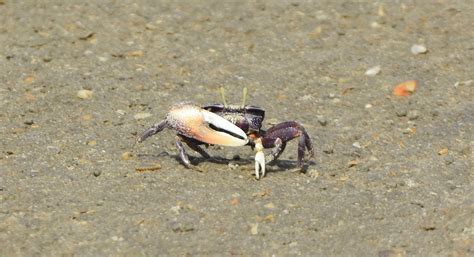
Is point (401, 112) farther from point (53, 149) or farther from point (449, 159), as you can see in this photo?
point (53, 149)

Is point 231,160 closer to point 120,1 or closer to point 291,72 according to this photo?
point 291,72

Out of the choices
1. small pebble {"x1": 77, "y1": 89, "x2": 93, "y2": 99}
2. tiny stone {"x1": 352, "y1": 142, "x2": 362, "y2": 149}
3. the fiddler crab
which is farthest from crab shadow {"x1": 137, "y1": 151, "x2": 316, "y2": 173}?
small pebble {"x1": 77, "y1": 89, "x2": 93, "y2": 99}

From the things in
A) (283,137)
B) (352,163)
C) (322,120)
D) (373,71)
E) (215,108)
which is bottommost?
(373,71)

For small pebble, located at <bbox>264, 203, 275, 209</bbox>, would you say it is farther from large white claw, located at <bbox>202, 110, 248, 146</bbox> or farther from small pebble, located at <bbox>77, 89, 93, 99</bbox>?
small pebble, located at <bbox>77, 89, 93, 99</bbox>

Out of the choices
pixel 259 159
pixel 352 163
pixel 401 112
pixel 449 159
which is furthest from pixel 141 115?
pixel 449 159

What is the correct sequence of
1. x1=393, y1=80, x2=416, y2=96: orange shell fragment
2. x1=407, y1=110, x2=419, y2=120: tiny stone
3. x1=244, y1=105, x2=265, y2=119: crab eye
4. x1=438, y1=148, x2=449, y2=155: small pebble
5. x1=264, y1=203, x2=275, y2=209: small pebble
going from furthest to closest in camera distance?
x1=393, y1=80, x2=416, y2=96: orange shell fragment, x1=407, y1=110, x2=419, y2=120: tiny stone, x1=438, y1=148, x2=449, y2=155: small pebble, x1=244, y1=105, x2=265, y2=119: crab eye, x1=264, y1=203, x2=275, y2=209: small pebble

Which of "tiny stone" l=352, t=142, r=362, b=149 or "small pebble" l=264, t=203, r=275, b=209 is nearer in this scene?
"small pebble" l=264, t=203, r=275, b=209
